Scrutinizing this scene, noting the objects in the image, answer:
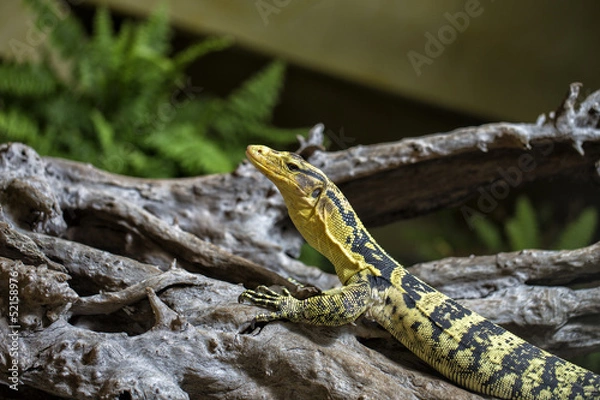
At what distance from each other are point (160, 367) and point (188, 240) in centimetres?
113

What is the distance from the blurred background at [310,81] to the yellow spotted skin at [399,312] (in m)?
3.03

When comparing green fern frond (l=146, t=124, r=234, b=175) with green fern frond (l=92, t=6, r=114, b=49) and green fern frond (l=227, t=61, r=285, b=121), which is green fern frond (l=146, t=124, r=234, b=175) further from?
green fern frond (l=92, t=6, r=114, b=49)

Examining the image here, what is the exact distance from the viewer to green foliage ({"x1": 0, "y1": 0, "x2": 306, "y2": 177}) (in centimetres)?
671

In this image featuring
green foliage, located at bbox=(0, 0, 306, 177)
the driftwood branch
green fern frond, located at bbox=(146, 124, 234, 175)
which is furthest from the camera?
green foliage, located at bbox=(0, 0, 306, 177)

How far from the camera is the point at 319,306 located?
304 cm

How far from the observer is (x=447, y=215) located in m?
→ 9.17

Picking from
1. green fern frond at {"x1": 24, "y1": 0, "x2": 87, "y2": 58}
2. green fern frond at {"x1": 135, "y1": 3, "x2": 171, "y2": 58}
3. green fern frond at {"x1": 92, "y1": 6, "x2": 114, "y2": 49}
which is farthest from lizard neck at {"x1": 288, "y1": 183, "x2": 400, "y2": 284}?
green fern frond at {"x1": 24, "y1": 0, "x2": 87, "y2": 58}

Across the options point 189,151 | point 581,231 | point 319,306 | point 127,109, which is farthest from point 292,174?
point 127,109

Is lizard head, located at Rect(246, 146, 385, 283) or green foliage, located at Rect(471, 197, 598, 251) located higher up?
green foliage, located at Rect(471, 197, 598, 251)

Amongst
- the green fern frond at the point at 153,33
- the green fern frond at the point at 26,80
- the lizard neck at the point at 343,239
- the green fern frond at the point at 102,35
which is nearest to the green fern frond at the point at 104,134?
the green fern frond at the point at 26,80

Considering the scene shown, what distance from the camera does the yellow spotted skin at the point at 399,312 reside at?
119 inches

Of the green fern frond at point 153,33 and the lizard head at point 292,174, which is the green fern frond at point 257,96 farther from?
the lizard head at point 292,174

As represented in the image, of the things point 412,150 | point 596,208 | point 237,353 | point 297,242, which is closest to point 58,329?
point 237,353

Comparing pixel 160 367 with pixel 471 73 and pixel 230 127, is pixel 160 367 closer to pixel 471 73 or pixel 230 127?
pixel 230 127
